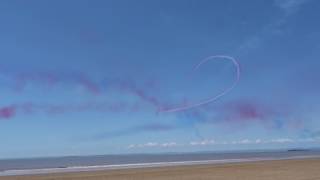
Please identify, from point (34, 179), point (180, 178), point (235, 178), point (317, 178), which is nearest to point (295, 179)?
point (317, 178)

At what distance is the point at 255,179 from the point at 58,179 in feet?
53.3

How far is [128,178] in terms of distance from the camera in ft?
147

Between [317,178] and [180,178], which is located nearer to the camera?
[317,178]

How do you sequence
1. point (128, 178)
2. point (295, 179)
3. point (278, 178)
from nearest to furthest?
point (295, 179) < point (278, 178) < point (128, 178)

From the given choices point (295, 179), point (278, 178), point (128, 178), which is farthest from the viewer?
point (128, 178)

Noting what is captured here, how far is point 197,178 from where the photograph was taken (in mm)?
42688

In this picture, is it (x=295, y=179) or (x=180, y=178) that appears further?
(x=180, y=178)

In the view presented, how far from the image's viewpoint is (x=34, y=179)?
45156 millimetres

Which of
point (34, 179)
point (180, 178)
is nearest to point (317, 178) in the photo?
point (180, 178)

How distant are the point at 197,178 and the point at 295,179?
25.9 ft

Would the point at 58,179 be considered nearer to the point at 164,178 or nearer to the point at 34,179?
the point at 34,179

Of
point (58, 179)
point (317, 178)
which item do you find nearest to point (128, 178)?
point (58, 179)

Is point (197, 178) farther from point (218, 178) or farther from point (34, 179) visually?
point (34, 179)

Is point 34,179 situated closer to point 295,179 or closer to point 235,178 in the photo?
point 235,178
